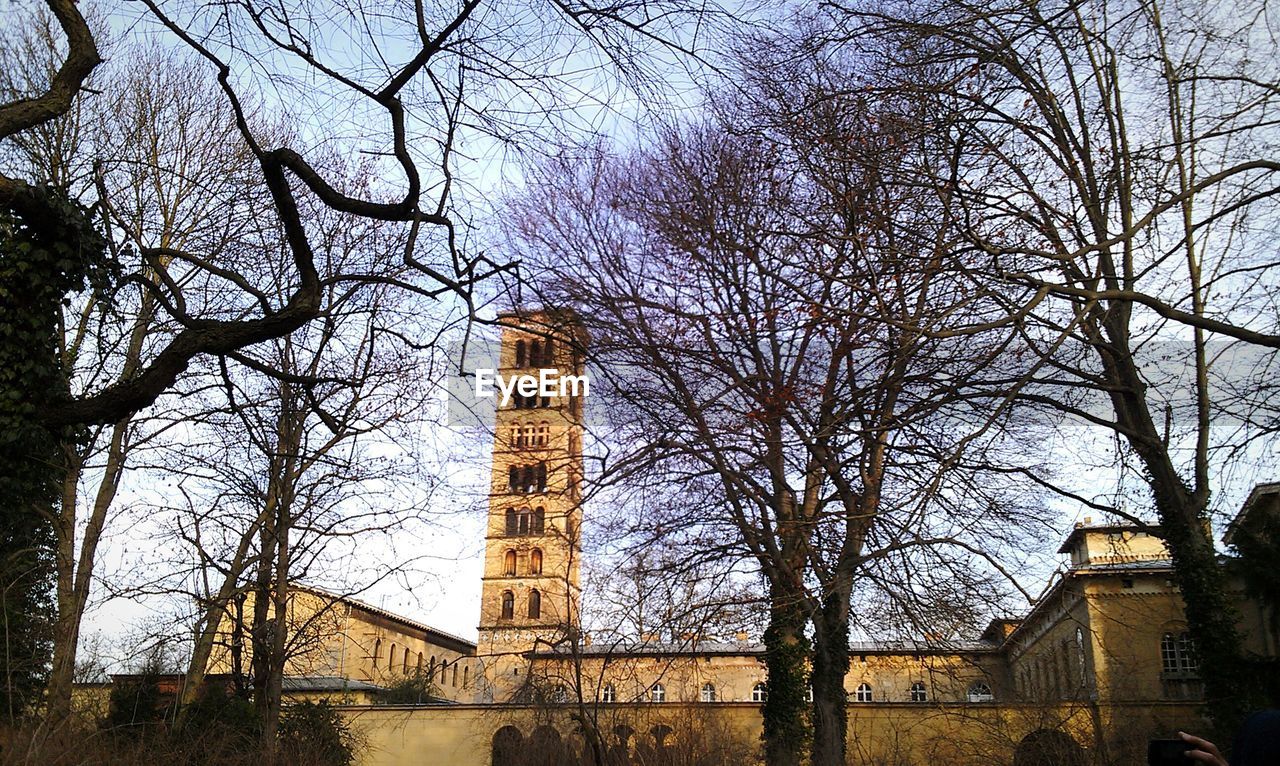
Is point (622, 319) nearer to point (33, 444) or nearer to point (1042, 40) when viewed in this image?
point (1042, 40)

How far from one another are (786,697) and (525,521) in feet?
17.7

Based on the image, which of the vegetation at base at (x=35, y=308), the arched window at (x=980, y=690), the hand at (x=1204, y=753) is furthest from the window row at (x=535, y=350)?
the arched window at (x=980, y=690)

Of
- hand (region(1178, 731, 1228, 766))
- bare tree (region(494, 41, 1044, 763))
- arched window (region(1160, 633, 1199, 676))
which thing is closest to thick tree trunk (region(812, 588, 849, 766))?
bare tree (region(494, 41, 1044, 763))

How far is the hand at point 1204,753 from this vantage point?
3.37 metres

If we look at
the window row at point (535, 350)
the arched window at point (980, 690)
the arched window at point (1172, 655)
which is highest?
the window row at point (535, 350)

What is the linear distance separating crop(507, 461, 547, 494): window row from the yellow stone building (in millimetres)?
25

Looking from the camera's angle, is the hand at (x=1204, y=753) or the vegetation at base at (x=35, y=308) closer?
the hand at (x=1204, y=753)

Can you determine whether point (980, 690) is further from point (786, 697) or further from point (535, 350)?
point (535, 350)

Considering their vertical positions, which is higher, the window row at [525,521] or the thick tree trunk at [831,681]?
the window row at [525,521]

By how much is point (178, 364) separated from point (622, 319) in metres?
11.6

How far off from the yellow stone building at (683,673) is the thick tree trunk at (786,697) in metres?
0.54

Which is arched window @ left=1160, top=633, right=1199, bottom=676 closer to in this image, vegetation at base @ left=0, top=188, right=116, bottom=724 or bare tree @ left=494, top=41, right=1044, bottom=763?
bare tree @ left=494, top=41, right=1044, bottom=763

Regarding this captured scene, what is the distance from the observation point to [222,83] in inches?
190

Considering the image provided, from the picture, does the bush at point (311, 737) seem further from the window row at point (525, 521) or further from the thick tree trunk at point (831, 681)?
the thick tree trunk at point (831, 681)
